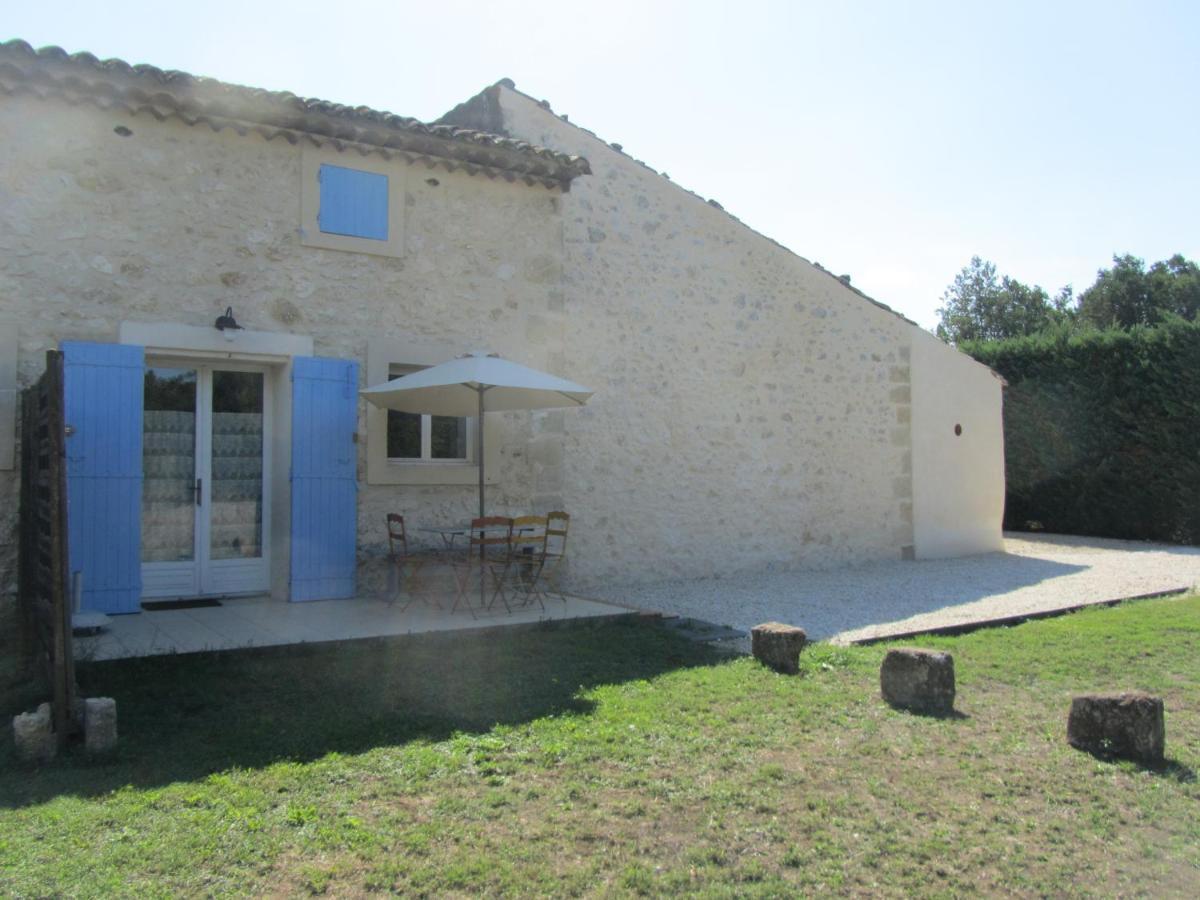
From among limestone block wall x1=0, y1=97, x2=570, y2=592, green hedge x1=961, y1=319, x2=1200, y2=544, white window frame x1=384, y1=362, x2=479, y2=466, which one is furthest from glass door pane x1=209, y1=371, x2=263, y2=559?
green hedge x1=961, y1=319, x2=1200, y2=544

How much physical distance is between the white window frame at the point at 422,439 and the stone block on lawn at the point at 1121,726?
559 centimetres

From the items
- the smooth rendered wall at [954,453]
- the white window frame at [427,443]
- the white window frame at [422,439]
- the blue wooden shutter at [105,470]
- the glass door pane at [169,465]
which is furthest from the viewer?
the smooth rendered wall at [954,453]

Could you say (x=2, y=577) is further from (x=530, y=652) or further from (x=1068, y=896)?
(x=1068, y=896)

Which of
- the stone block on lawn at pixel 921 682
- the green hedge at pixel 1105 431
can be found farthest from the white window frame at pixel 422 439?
the green hedge at pixel 1105 431

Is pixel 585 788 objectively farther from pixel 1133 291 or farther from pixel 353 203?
pixel 1133 291

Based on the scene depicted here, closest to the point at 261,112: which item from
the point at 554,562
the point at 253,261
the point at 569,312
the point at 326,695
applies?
the point at 253,261

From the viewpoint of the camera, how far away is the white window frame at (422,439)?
824 cm

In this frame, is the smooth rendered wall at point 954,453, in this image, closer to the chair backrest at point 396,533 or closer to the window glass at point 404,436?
the window glass at point 404,436

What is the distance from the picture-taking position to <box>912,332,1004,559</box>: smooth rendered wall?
13.0 metres

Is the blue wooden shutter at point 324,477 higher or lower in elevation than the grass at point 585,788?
higher

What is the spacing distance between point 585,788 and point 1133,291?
115ft

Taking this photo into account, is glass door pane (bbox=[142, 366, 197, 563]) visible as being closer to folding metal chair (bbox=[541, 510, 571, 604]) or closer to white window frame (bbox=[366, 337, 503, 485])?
white window frame (bbox=[366, 337, 503, 485])

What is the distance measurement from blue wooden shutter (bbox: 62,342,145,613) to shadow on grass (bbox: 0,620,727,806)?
1.56m

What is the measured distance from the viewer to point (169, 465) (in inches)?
302
